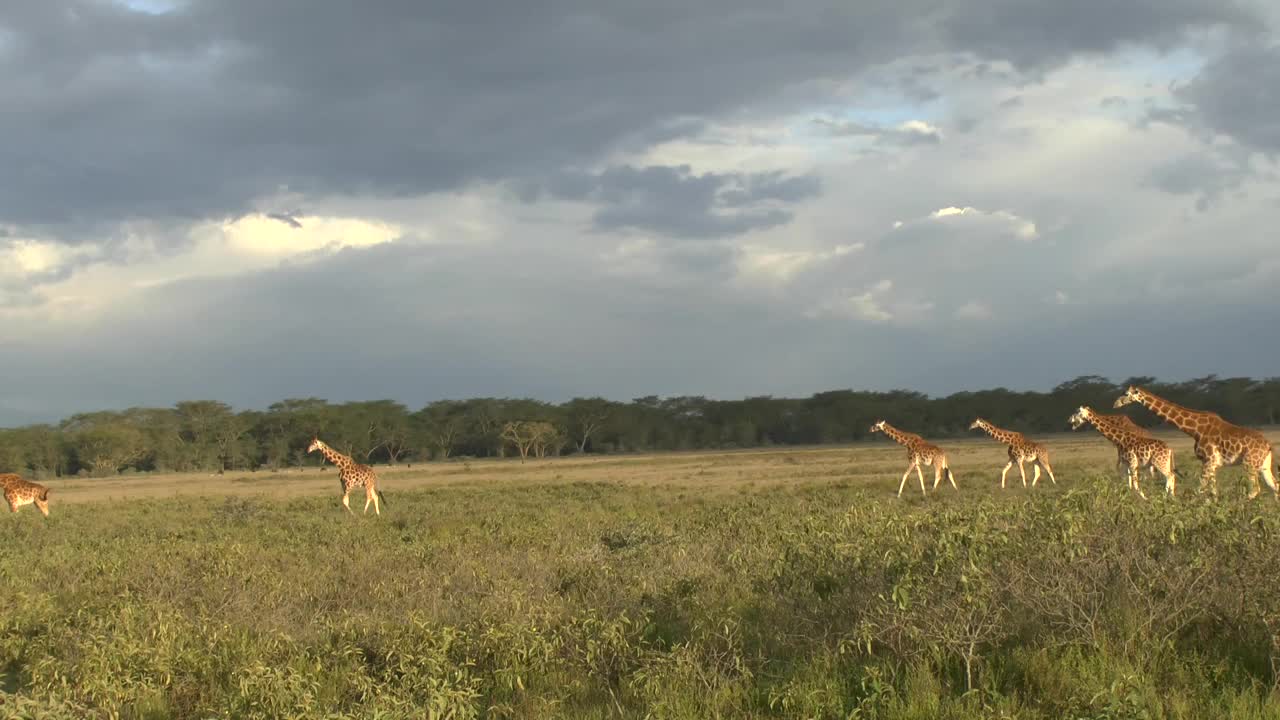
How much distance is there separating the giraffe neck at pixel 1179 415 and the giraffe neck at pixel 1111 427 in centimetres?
88

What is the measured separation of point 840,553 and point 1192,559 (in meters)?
2.60

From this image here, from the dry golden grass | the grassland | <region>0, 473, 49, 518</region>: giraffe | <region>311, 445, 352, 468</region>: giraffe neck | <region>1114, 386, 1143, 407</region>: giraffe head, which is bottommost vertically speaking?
the dry golden grass

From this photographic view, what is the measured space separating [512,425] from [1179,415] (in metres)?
62.2

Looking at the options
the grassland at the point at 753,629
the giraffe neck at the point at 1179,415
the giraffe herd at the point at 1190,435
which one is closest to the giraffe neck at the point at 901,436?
the giraffe herd at the point at 1190,435

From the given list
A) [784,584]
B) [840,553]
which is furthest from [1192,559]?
[784,584]

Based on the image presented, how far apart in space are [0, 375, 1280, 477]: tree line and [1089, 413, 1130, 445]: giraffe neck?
53.6 metres

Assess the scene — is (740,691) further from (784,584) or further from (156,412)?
(156,412)

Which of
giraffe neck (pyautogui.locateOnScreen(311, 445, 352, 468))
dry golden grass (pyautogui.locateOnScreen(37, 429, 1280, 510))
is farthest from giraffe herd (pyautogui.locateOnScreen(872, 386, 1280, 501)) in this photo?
giraffe neck (pyautogui.locateOnScreen(311, 445, 352, 468))

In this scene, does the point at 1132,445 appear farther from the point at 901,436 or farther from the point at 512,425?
the point at 512,425

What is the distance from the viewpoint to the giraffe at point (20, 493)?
87.8 feet

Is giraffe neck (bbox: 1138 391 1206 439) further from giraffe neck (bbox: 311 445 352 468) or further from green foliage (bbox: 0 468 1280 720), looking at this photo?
giraffe neck (bbox: 311 445 352 468)

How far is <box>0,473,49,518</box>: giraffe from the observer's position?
26750 millimetres

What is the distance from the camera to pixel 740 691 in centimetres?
690

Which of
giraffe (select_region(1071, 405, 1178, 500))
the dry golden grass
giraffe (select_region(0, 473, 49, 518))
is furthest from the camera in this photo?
the dry golden grass
